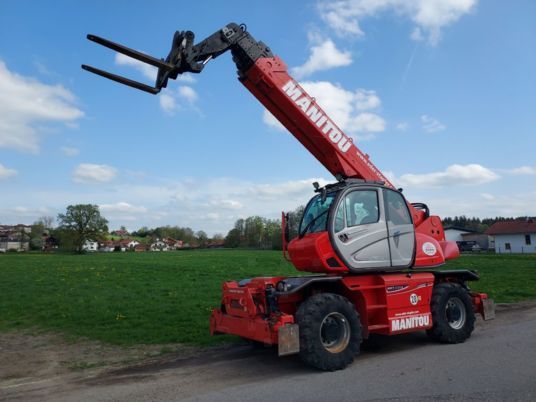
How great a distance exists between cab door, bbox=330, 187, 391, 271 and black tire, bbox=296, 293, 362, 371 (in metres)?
0.85

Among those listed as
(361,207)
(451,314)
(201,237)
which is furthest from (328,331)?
(201,237)

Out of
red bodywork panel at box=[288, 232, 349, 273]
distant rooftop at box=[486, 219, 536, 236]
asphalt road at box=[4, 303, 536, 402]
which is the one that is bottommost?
asphalt road at box=[4, 303, 536, 402]

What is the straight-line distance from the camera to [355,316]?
297 inches

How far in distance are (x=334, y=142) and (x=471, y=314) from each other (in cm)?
436

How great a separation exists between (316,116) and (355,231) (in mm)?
2330

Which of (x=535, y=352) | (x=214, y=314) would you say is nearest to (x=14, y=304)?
(x=214, y=314)

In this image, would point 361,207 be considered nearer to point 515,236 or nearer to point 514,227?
point 515,236

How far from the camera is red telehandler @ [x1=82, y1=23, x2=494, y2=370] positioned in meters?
7.32

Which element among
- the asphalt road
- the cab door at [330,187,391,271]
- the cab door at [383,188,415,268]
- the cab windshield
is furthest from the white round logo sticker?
the cab windshield

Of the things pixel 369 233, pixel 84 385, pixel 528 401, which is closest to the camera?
pixel 528 401

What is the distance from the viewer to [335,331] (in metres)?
7.50

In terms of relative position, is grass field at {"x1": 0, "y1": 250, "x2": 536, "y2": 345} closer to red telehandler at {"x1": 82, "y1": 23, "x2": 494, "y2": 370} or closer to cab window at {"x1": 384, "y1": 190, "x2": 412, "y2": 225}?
red telehandler at {"x1": 82, "y1": 23, "x2": 494, "y2": 370}

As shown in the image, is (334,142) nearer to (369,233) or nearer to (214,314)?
(369,233)

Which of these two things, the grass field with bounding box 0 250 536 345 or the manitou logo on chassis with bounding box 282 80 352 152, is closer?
the manitou logo on chassis with bounding box 282 80 352 152
